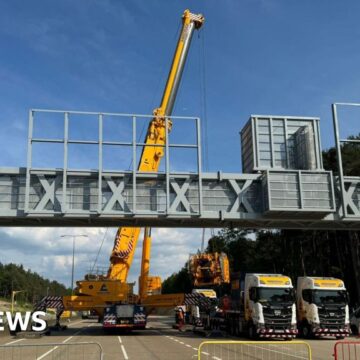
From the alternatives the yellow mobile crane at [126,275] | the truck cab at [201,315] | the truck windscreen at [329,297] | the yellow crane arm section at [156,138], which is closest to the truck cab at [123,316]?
the yellow mobile crane at [126,275]

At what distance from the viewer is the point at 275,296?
2544 cm

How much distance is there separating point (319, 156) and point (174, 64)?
15.2m

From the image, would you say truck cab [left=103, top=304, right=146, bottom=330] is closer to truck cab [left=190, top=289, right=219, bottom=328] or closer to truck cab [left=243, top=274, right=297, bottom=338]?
truck cab [left=190, top=289, right=219, bottom=328]

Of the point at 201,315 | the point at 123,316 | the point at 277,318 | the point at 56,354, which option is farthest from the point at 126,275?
the point at 56,354

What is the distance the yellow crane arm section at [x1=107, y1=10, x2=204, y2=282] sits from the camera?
32.8 metres

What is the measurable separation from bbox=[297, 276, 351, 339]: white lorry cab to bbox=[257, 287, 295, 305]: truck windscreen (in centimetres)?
160

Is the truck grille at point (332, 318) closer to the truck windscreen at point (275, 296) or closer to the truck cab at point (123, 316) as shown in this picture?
the truck windscreen at point (275, 296)

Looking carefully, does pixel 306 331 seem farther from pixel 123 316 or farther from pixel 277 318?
pixel 123 316

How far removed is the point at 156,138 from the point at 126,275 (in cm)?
913

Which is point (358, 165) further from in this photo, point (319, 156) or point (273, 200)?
point (273, 200)

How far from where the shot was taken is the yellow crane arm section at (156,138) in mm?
32844

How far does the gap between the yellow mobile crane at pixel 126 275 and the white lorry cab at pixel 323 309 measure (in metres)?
6.70

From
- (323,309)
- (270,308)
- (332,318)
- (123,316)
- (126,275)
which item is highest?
(126,275)

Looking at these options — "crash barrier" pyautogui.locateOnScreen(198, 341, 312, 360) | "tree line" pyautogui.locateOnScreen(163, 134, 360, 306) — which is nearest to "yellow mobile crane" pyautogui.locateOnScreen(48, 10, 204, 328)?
"crash barrier" pyautogui.locateOnScreen(198, 341, 312, 360)
